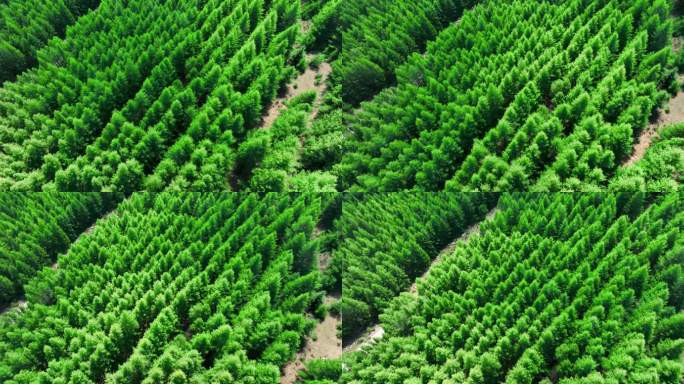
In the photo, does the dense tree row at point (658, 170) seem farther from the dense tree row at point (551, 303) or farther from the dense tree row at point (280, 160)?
the dense tree row at point (280, 160)

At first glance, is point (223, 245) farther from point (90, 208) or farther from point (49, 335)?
point (49, 335)

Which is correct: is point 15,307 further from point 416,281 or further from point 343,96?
point 416,281

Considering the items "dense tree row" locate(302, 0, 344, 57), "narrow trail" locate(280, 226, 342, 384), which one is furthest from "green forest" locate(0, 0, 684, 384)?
"dense tree row" locate(302, 0, 344, 57)

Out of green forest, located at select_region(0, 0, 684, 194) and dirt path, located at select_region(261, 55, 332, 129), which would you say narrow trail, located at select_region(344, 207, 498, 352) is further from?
dirt path, located at select_region(261, 55, 332, 129)

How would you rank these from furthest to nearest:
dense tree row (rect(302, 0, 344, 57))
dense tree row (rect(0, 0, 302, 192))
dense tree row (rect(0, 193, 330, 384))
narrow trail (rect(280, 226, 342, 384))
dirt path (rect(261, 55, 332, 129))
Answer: dense tree row (rect(302, 0, 344, 57)) → dirt path (rect(261, 55, 332, 129)) → dense tree row (rect(0, 0, 302, 192)) → narrow trail (rect(280, 226, 342, 384)) → dense tree row (rect(0, 193, 330, 384))

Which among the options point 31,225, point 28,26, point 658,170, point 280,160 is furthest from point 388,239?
point 28,26

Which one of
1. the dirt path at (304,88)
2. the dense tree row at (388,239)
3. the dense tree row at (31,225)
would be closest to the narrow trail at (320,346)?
the dense tree row at (388,239)
